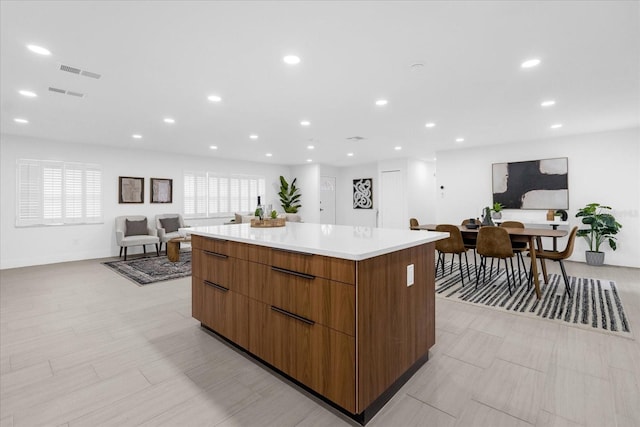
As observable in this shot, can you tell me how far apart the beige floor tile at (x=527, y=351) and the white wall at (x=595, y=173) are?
4781 mm

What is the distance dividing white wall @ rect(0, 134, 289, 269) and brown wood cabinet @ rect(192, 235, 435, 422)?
5.95 m

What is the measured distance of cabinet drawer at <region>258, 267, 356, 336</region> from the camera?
1.59m

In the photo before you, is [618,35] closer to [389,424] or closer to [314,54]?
[314,54]

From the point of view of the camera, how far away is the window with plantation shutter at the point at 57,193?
19.2ft

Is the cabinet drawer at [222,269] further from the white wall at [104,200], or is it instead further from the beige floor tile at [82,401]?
the white wall at [104,200]

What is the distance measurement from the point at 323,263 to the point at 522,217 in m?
6.48

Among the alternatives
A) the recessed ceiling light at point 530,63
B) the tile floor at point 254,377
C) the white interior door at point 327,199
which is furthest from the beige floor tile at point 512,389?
the white interior door at point 327,199

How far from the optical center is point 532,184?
6441mm

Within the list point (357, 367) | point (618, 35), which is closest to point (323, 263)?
point (357, 367)

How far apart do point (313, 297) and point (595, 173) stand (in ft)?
22.5

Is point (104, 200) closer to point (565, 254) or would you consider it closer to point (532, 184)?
point (565, 254)

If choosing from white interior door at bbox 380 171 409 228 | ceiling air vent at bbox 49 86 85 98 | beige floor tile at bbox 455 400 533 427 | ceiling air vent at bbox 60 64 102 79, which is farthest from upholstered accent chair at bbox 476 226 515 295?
ceiling air vent at bbox 49 86 85 98

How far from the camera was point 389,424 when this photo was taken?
162 centimetres

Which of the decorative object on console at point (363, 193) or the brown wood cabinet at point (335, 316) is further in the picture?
the decorative object on console at point (363, 193)
